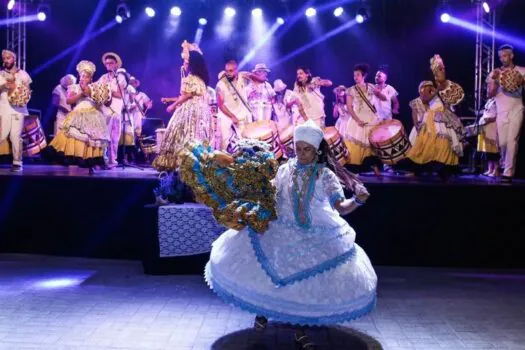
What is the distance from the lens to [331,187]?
410 cm

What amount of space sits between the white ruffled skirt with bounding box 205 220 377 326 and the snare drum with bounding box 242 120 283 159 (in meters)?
4.79

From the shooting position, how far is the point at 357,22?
1173 cm

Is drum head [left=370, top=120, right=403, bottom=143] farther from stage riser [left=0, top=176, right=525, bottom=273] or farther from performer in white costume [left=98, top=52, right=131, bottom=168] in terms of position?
performer in white costume [left=98, top=52, right=131, bottom=168]

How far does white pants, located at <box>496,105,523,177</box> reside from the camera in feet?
28.3

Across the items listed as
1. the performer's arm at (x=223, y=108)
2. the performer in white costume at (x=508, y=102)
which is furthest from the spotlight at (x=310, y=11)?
the performer in white costume at (x=508, y=102)

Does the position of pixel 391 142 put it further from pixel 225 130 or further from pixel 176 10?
pixel 176 10

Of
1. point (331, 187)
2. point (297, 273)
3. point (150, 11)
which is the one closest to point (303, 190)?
point (331, 187)

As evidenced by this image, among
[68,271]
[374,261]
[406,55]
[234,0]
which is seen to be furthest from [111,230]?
[406,55]

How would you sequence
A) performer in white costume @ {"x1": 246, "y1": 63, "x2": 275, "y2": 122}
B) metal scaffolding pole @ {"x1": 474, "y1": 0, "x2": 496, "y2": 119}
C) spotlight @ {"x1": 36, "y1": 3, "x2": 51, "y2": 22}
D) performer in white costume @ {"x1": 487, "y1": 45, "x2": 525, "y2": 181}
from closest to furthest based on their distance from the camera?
performer in white costume @ {"x1": 487, "y1": 45, "x2": 525, "y2": 181} < metal scaffolding pole @ {"x1": 474, "y1": 0, "x2": 496, "y2": 119} < performer in white costume @ {"x1": 246, "y1": 63, "x2": 275, "y2": 122} < spotlight @ {"x1": 36, "y1": 3, "x2": 51, "y2": 22}

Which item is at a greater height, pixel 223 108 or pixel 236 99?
pixel 236 99

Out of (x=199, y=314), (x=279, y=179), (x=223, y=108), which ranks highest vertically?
(x=223, y=108)

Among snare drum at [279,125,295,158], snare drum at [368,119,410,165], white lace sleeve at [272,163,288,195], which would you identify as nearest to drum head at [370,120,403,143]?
snare drum at [368,119,410,165]

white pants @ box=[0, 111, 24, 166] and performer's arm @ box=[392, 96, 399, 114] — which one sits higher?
performer's arm @ box=[392, 96, 399, 114]

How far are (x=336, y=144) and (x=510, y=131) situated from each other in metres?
2.48
